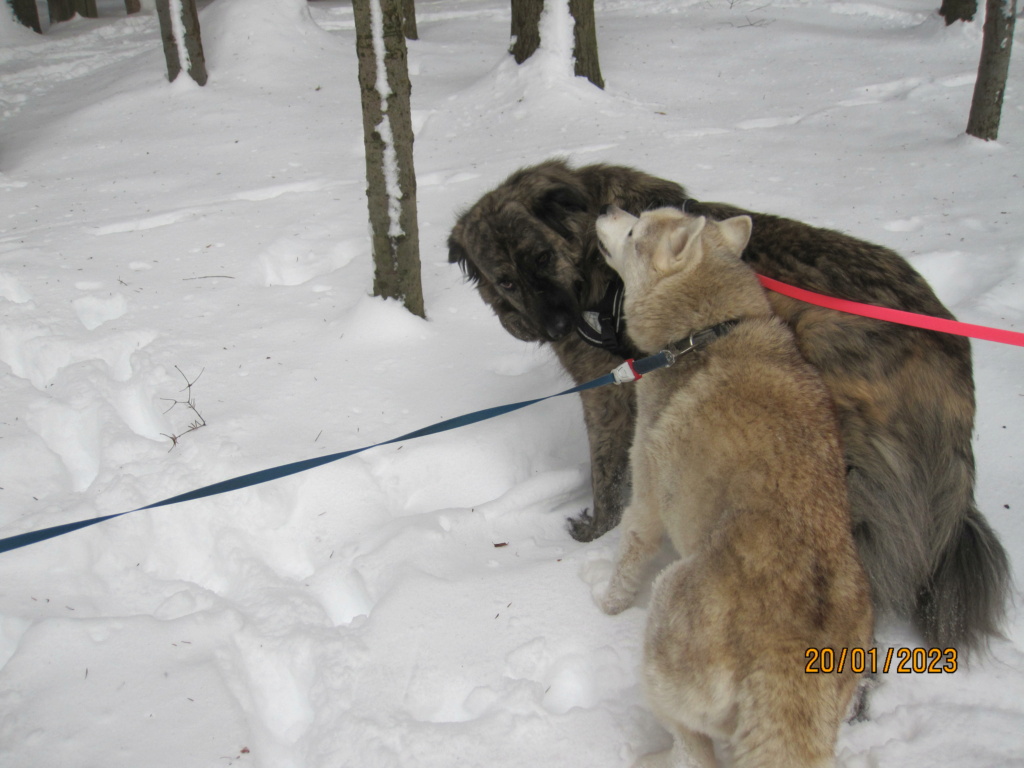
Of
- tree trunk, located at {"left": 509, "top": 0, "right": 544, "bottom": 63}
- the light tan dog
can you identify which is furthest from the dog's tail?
tree trunk, located at {"left": 509, "top": 0, "right": 544, "bottom": 63}

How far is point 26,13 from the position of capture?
16.5 meters

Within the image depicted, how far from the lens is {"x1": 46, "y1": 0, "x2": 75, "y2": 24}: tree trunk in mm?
18125

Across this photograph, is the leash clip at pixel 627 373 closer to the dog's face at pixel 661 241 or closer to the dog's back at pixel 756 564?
the dog's back at pixel 756 564

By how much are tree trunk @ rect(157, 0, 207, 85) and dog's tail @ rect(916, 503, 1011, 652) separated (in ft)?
35.5

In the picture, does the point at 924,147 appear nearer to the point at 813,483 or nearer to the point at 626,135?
the point at 626,135

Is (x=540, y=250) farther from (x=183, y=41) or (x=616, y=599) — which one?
(x=183, y=41)

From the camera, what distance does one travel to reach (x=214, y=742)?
2537 millimetres

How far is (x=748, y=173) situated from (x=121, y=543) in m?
6.10

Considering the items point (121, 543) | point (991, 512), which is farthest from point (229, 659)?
point (991, 512)

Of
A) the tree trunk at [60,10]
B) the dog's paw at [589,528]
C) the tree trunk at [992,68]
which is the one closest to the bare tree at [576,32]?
the tree trunk at [992,68]

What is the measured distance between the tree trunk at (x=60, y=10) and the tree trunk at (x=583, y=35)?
16868 mm

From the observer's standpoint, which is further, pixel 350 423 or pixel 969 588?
pixel 350 423

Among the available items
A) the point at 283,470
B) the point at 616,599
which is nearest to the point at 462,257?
the point at 283,470

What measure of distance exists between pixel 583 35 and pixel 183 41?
5676 mm
